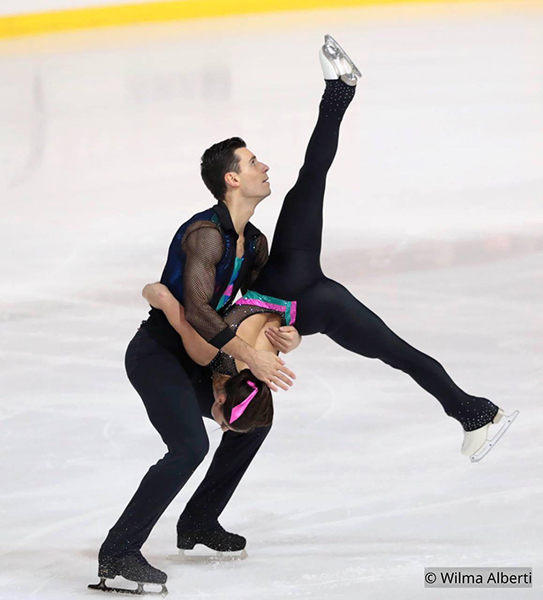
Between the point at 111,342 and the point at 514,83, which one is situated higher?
the point at 514,83

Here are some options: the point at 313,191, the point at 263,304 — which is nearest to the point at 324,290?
the point at 263,304

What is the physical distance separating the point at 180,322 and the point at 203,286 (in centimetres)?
18

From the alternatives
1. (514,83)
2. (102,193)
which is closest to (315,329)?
(102,193)

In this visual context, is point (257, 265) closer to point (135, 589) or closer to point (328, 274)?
point (135, 589)

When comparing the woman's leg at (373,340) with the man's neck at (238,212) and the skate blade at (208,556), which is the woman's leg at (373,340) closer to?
the man's neck at (238,212)

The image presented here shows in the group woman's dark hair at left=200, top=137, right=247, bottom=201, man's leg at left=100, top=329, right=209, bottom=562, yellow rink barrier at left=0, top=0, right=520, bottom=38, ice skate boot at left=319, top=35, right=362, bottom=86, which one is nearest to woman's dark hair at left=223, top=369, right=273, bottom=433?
man's leg at left=100, top=329, right=209, bottom=562

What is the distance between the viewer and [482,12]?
1124 cm

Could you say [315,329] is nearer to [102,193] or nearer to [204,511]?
[204,511]

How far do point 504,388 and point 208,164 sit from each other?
1.78 m

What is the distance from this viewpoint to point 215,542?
314cm

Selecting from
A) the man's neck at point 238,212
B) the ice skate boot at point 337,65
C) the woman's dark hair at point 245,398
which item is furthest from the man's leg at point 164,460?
the ice skate boot at point 337,65

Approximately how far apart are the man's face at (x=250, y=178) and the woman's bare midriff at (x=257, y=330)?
34cm

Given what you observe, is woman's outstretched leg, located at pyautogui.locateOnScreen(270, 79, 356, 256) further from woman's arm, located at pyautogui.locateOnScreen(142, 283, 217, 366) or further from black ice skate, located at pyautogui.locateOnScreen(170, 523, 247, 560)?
black ice skate, located at pyautogui.locateOnScreen(170, 523, 247, 560)

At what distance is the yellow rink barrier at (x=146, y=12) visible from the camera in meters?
11.7
